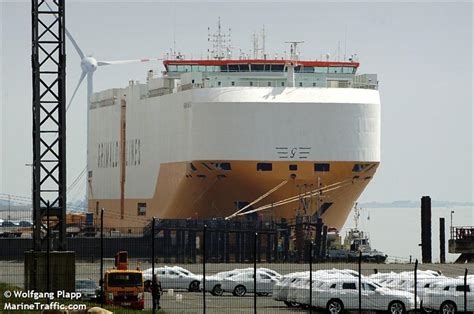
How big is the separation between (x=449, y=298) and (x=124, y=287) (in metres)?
7.84

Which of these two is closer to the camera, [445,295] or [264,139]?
[445,295]

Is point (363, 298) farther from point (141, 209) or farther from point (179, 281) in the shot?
point (141, 209)

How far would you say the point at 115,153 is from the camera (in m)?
103

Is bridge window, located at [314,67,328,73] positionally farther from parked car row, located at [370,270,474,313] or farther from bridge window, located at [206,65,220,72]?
parked car row, located at [370,270,474,313]

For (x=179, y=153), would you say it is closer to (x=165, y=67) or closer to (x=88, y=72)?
(x=165, y=67)

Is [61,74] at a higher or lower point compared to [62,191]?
higher

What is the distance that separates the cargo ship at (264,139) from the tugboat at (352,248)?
0.96 m

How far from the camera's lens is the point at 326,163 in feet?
265

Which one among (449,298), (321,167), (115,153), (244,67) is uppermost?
(244,67)

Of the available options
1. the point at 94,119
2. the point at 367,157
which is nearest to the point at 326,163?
the point at 367,157

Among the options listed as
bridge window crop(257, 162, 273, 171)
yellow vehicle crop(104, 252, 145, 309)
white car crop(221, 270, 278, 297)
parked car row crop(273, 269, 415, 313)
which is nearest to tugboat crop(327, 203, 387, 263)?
bridge window crop(257, 162, 273, 171)

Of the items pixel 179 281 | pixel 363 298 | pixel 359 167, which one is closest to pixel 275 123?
pixel 359 167

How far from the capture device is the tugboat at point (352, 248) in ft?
234

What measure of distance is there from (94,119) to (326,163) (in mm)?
31651
